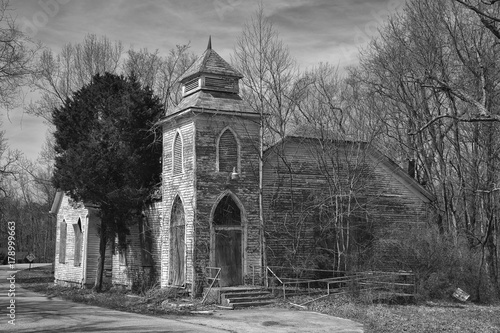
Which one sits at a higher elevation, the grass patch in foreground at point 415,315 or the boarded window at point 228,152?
the boarded window at point 228,152

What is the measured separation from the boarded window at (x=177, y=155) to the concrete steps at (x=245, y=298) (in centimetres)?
539

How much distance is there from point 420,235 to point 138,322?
40.0ft

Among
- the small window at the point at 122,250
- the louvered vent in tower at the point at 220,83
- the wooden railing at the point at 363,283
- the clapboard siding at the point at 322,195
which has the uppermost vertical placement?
the louvered vent in tower at the point at 220,83

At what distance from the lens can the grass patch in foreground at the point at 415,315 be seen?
14.8m

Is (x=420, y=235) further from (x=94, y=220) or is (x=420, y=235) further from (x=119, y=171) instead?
(x=94, y=220)

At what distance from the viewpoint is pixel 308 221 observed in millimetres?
23562

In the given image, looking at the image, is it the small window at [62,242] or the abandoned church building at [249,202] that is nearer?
the abandoned church building at [249,202]

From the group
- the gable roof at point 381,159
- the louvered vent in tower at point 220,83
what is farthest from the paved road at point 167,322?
the louvered vent in tower at point 220,83

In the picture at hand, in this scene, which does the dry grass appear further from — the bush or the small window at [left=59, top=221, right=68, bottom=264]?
the small window at [left=59, top=221, right=68, bottom=264]

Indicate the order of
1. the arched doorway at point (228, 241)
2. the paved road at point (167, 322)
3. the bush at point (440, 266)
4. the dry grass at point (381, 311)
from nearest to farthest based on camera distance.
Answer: the paved road at point (167, 322) → the dry grass at point (381, 311) → the arched doorway at point (228, 241) → the bush at point (440, 266)

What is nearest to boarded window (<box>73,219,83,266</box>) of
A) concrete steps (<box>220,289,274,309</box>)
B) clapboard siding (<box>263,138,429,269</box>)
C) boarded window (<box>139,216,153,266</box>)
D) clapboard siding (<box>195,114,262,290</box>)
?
boarded window (<box>139,216,153,266</box>)

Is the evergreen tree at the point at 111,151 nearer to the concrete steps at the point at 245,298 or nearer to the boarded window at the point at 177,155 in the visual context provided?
the boarded window at the point at 177,155

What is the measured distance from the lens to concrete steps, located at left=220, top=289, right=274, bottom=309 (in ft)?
62.6

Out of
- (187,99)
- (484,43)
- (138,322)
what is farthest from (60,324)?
(484,43)
